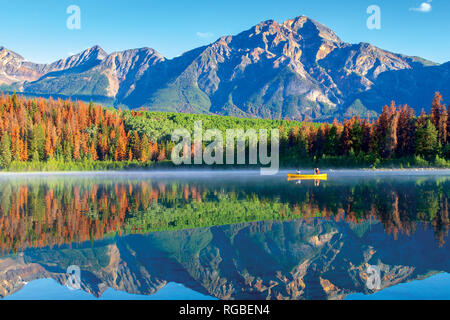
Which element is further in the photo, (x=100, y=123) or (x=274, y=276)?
(x=100, y=123)

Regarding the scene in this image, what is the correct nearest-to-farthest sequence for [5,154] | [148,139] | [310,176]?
[310,176] → [5,154] → [148,139]

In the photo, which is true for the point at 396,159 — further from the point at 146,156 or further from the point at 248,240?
the point at 248,240

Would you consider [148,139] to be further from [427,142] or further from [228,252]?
[228,252]

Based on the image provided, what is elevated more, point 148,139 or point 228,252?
point 148,139

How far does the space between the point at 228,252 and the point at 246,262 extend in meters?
2.01

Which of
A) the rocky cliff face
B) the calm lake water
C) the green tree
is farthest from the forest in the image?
the rocky cliff face

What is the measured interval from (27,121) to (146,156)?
38.4 m

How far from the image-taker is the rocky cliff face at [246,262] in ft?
51.6

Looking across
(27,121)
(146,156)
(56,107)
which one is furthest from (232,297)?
(56,107)

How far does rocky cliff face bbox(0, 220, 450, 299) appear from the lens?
1573 cm

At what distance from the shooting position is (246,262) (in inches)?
739

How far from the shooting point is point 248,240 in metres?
23.1

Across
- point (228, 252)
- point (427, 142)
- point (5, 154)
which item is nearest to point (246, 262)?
point (228, 252)
